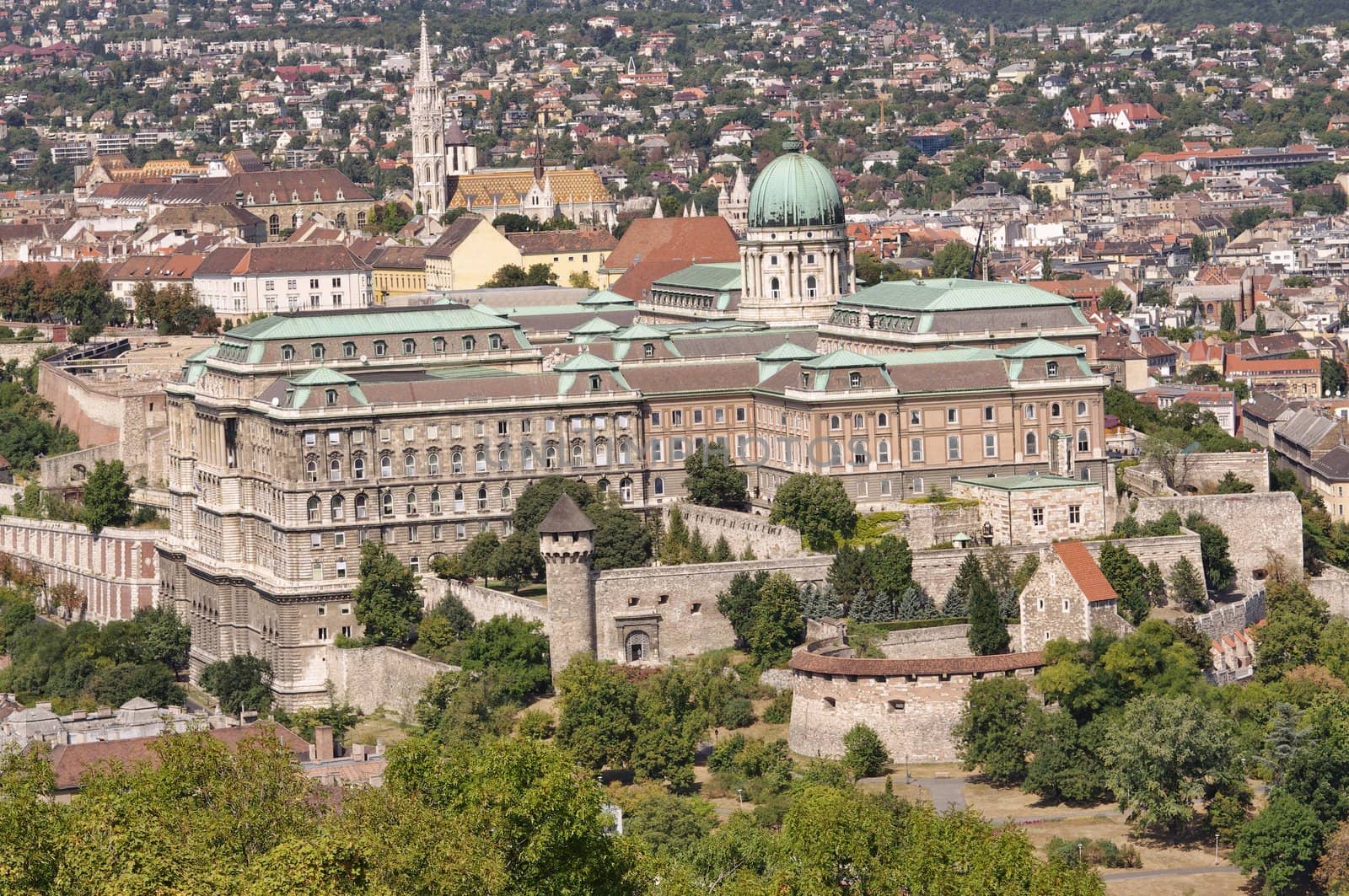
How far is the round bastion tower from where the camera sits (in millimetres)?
118312

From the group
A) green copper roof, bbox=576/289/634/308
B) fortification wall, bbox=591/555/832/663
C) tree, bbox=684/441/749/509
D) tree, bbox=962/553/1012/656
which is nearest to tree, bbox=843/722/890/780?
tree, bbox=962/553/1012/656

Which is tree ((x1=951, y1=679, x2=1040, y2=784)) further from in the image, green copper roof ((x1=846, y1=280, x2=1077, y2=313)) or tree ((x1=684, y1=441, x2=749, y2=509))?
green copper roof ((x1=846, y1=280, x2=1077, y2=313))

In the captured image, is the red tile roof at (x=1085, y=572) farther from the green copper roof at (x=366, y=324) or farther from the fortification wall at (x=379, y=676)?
the green copper roof at (x=366, y=324)

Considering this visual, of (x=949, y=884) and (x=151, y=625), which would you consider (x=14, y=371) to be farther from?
(x=949, y=884)

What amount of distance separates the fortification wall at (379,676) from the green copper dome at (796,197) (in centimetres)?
3760

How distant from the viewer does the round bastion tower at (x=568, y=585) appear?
388 ft

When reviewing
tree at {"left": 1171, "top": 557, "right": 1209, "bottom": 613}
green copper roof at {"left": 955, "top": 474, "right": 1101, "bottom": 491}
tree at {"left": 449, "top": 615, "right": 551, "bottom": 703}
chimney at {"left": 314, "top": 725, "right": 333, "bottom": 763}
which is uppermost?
green copper roof at {"left": 955, "top": 474, "right": 1101, "bottom": 491}

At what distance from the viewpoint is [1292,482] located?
138 metres

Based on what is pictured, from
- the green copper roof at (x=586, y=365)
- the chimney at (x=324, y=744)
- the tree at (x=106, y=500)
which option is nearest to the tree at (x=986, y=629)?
the chimney at (x=324, y=744)

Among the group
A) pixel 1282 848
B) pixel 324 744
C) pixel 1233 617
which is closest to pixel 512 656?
pixel 324 744

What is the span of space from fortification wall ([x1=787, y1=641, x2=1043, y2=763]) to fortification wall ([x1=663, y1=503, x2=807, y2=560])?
11446 mm

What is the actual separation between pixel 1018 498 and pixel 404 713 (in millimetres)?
23396

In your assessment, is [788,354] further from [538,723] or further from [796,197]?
[538,723]

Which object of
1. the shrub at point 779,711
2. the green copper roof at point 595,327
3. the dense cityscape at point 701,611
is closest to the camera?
the dense cityscape at point 701,611
